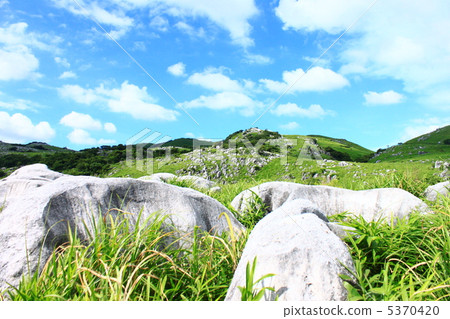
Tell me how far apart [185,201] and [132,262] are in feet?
7.48

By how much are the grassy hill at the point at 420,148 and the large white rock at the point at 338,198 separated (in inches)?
3340

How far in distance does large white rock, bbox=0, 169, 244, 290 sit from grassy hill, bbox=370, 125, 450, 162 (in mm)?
90124

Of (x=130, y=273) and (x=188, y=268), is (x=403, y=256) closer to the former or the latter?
(x=188, y=268)

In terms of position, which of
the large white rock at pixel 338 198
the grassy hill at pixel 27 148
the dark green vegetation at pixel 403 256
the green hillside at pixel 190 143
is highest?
the grassy hill at pixel 27 148

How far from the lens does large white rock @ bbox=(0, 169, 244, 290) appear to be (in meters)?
4.55

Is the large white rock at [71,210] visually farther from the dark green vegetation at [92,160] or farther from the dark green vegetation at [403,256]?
the dark green vegetation at [92,160]

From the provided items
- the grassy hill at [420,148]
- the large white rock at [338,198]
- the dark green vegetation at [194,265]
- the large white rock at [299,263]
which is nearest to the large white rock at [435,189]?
the large white rock at [338,198]

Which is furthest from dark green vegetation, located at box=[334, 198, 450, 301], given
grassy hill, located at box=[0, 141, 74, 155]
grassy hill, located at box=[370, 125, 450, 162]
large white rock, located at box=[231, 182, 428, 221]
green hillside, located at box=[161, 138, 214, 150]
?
grassy hill, located at box=[0, 141, 74, 155]

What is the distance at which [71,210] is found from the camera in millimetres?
5309

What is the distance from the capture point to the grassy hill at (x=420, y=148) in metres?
91.2

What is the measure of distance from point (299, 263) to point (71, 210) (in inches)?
155

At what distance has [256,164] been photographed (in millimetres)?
65250

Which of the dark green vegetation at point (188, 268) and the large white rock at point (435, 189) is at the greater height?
the large white rock at point (435, 189)

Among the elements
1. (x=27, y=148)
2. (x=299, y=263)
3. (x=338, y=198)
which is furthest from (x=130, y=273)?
(x=27, y=148)
